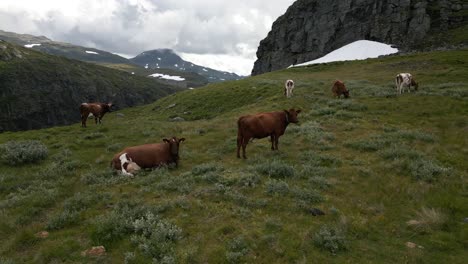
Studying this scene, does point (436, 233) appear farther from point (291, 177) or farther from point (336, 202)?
point (291, 177)

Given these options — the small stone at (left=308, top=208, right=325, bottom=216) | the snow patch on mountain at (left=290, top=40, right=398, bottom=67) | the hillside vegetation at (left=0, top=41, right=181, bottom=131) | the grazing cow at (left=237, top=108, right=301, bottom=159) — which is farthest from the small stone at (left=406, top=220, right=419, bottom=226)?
the hillside vegetation at (left=0, top=41, right=181, bottom=131)

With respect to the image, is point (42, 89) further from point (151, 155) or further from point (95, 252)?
point (95, 252)

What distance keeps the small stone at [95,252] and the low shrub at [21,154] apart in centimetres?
1091

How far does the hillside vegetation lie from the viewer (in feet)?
400

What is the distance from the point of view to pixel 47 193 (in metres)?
12.6

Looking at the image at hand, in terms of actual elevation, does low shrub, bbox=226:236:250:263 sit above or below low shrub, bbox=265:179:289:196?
below

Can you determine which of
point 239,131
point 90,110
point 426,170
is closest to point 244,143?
point 239,131

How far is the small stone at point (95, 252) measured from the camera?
8461 millimetres

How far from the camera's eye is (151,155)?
15.5m

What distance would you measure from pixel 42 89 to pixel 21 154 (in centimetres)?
13678

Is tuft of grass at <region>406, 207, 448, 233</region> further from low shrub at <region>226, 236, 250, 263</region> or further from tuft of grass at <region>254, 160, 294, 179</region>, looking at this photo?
low shrub at <region>226, 236, 250, 263</region>

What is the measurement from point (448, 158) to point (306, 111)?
14.1 meters

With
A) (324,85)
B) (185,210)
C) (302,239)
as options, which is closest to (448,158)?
(302,239)

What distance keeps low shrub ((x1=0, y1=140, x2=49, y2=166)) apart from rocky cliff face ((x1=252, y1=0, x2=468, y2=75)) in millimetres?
83438
